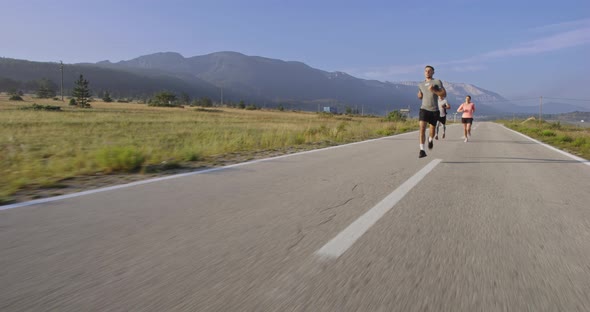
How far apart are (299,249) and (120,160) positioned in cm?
523

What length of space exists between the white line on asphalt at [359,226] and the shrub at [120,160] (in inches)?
186

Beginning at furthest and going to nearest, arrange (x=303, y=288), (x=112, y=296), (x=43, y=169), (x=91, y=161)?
(x=91, y=161) < (x=43, y=169) < (x=303, y=288) < (x=112, y=296)

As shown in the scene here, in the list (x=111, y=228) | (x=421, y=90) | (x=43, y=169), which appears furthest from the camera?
(x=421, y=90)

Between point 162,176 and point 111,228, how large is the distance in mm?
2904

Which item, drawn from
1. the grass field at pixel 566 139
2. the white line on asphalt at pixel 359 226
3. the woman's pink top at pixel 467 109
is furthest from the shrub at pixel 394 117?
the white line on asphalt at pixel 359 226

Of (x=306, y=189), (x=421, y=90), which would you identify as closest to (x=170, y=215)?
(x=306, y=189)

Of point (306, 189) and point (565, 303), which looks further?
point (306, 189)

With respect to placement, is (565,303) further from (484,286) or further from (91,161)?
(91,161)

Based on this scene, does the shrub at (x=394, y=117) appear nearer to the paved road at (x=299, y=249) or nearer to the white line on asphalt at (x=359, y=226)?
the white line on asphalt at (x=359, y=226)

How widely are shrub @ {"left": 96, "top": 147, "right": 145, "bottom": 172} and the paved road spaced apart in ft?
6.46

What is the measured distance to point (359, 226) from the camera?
328 centimetres

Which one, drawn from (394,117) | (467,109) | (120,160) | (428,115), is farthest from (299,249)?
(394,117)

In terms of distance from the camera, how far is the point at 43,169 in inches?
253

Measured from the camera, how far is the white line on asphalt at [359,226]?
104 inches
